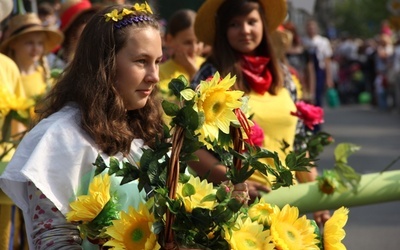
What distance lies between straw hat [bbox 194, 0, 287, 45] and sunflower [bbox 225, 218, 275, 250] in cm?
257

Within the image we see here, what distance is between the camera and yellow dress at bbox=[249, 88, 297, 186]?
5340mm

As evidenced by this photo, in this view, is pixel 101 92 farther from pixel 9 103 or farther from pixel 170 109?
pixel 9 103

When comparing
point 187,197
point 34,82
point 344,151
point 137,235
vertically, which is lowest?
point 34,82

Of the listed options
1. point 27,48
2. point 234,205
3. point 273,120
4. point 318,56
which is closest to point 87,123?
point 234,205

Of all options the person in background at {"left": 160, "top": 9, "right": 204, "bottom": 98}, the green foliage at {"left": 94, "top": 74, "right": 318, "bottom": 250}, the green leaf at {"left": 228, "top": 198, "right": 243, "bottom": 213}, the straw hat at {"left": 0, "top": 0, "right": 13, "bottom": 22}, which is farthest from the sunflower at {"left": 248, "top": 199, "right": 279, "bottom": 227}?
the person in background at {"left": 160, "top": 9, "right": 204, "bottom": 98}

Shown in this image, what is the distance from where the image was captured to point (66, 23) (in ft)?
27.3

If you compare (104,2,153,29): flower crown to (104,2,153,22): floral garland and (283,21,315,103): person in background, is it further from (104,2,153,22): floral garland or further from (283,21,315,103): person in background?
(283,21,315,103): person in background

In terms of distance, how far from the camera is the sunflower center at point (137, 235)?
123 inches

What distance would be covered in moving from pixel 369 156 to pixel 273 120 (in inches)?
424

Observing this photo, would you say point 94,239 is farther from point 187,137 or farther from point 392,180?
point 392,180

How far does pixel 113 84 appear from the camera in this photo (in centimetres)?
346

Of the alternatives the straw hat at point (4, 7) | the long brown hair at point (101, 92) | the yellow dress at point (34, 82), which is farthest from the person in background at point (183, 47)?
the long brown hair at point (101, 92)

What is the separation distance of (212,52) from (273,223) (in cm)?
234

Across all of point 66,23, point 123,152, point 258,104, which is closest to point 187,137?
point 123,152
